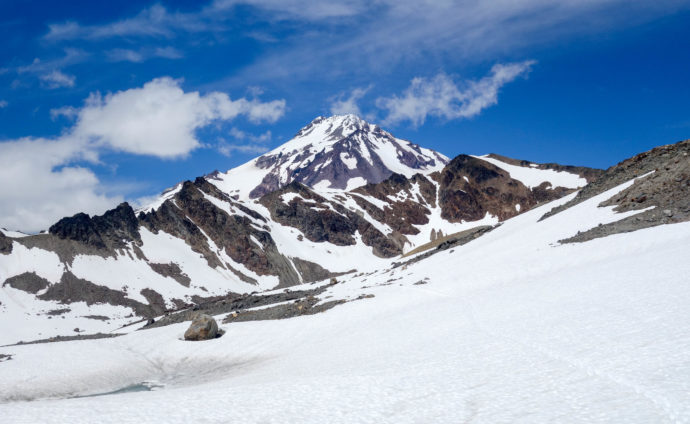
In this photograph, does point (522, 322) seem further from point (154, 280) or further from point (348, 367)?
point (154, 280)

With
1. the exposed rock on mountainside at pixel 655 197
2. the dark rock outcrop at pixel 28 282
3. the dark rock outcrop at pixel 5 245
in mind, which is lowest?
the exposed rock on mountainside at pixel 655 197

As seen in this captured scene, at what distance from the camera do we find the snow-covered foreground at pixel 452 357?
9.04 m

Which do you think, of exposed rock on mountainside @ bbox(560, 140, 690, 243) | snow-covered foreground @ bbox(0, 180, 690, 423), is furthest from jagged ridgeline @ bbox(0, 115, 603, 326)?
snow-covered foreground @ bbox(0, 180, 690, 423)

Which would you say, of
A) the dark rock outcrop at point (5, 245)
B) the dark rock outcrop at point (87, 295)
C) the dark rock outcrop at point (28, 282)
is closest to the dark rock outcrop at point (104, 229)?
the dark rock outcrop at point (5, 245)

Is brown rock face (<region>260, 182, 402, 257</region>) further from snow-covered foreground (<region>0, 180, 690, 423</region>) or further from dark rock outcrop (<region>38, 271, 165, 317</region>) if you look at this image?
snow-covered foreground (<region>0, 180, 690, 423</region>)

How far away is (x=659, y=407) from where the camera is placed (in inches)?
285

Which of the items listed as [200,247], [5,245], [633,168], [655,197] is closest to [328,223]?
[200,247]

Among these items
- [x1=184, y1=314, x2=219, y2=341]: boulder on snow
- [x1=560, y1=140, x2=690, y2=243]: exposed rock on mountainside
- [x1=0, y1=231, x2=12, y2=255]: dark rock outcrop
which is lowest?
[x1=184, y1=314, x2=219, y2=341]: boulder on snow

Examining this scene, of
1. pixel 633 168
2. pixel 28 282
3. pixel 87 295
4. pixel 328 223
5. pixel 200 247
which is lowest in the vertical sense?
pixel 87 295

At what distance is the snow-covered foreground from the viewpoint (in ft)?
29.7

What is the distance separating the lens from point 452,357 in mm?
14445

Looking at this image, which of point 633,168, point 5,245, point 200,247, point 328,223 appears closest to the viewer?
point 633,168

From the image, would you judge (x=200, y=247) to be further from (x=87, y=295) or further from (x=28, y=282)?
(x=28, y=282)

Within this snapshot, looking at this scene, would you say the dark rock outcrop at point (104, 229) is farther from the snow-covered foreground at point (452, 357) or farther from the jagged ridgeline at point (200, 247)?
the snow-covered foreground at point (452, 357)
